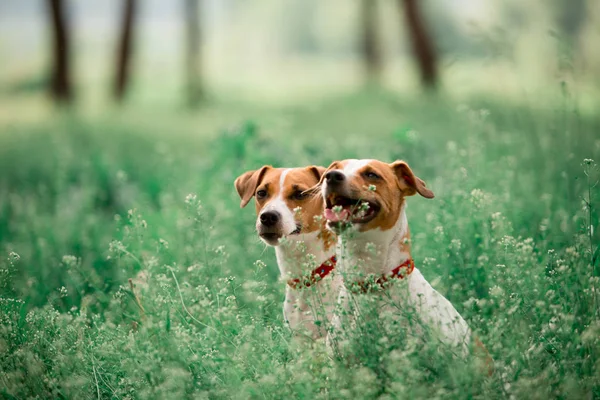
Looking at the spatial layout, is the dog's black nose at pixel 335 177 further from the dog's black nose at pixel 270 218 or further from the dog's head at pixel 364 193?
the dog's black nose at pixel 270 218

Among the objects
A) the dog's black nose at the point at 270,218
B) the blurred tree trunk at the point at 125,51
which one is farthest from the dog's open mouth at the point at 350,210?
the blurred tree trunk at the point at 125,51

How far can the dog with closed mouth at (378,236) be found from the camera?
3514mm

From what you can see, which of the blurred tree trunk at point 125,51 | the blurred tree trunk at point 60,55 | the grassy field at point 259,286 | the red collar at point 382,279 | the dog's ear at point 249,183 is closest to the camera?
the grassy field at point 259,286

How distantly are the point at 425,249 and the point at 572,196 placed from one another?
1.42 meters

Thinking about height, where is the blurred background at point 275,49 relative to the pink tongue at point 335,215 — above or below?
below

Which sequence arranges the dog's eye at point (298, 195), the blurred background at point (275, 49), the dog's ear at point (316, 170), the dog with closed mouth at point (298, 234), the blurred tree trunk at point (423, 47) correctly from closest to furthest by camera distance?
the dog with closed mouth at point (298, 234) → the dog's eye at point (298, 195) → the dog's ear at point (316, 170) → the blurred background at point (275, 49) → the blurred tree trunk at point (423, 47)

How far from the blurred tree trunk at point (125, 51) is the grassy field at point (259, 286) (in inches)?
369

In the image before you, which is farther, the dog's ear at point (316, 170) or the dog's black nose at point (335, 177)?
the dog's ear at point (316, 170)

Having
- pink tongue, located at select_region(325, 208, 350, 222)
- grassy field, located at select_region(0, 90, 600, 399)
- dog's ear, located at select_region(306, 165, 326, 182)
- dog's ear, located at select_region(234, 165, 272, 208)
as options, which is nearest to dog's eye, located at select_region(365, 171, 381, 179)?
pink tongue, located at select_region(325, 208, 350, 222)

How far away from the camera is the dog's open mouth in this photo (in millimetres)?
3551

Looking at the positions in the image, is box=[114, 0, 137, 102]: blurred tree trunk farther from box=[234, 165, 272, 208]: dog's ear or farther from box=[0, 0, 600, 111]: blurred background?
box=[234, 165, 272, 208]: dog's ear

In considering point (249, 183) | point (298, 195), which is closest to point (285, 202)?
point (298, 195)

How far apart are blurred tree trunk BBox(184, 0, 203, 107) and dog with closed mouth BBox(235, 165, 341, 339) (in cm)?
1543

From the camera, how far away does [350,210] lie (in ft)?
12.0
